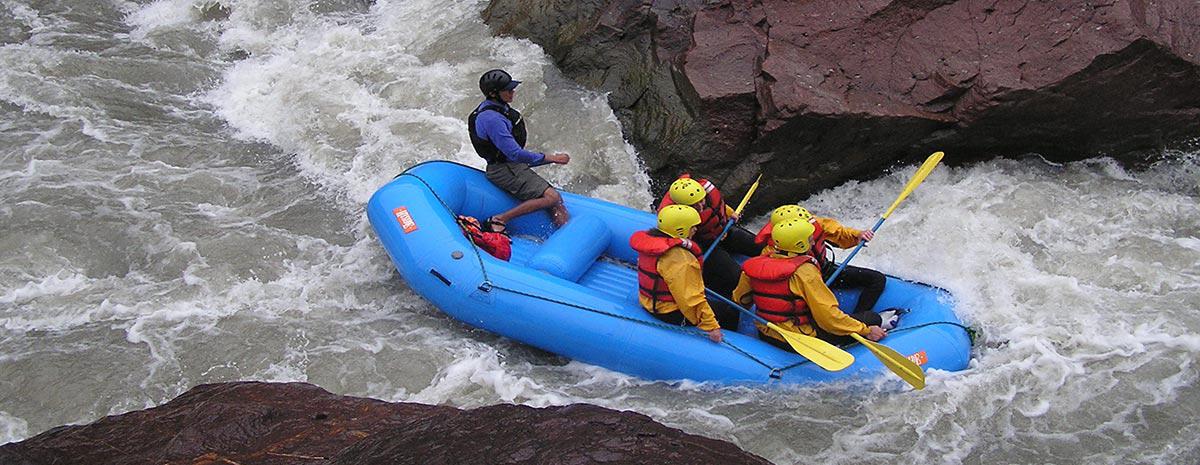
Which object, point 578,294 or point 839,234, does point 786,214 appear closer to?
point 839,234

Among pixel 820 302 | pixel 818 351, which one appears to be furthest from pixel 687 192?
pixel 818 351

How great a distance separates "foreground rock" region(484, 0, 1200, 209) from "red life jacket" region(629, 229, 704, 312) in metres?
1.70

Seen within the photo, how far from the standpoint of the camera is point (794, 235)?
15.6 ft

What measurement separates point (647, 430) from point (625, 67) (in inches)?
180

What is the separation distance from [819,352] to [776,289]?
15.1 inches

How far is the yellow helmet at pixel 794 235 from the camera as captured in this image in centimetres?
475

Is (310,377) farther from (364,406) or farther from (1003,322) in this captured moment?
(1003,322)

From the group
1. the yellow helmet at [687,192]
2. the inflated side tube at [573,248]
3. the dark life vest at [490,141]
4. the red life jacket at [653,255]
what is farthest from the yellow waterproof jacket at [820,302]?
the dark life vest at [490,141]

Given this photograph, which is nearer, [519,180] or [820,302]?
[820,302]

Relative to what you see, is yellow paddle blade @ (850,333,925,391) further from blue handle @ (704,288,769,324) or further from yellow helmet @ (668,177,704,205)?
yellow helmet @ (668,177,704,205)

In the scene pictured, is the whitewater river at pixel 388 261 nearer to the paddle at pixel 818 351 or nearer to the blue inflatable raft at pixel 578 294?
the blue inflatable raft at pixel 578 294

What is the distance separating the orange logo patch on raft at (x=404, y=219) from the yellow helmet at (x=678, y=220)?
1594mm

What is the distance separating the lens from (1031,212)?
6133 mm

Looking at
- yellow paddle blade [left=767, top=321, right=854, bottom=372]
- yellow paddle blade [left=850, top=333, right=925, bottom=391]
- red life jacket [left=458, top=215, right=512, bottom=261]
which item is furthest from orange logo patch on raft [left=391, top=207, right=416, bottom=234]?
yellow paddle blade [left=850, top=333, right=925, bottom=391]
